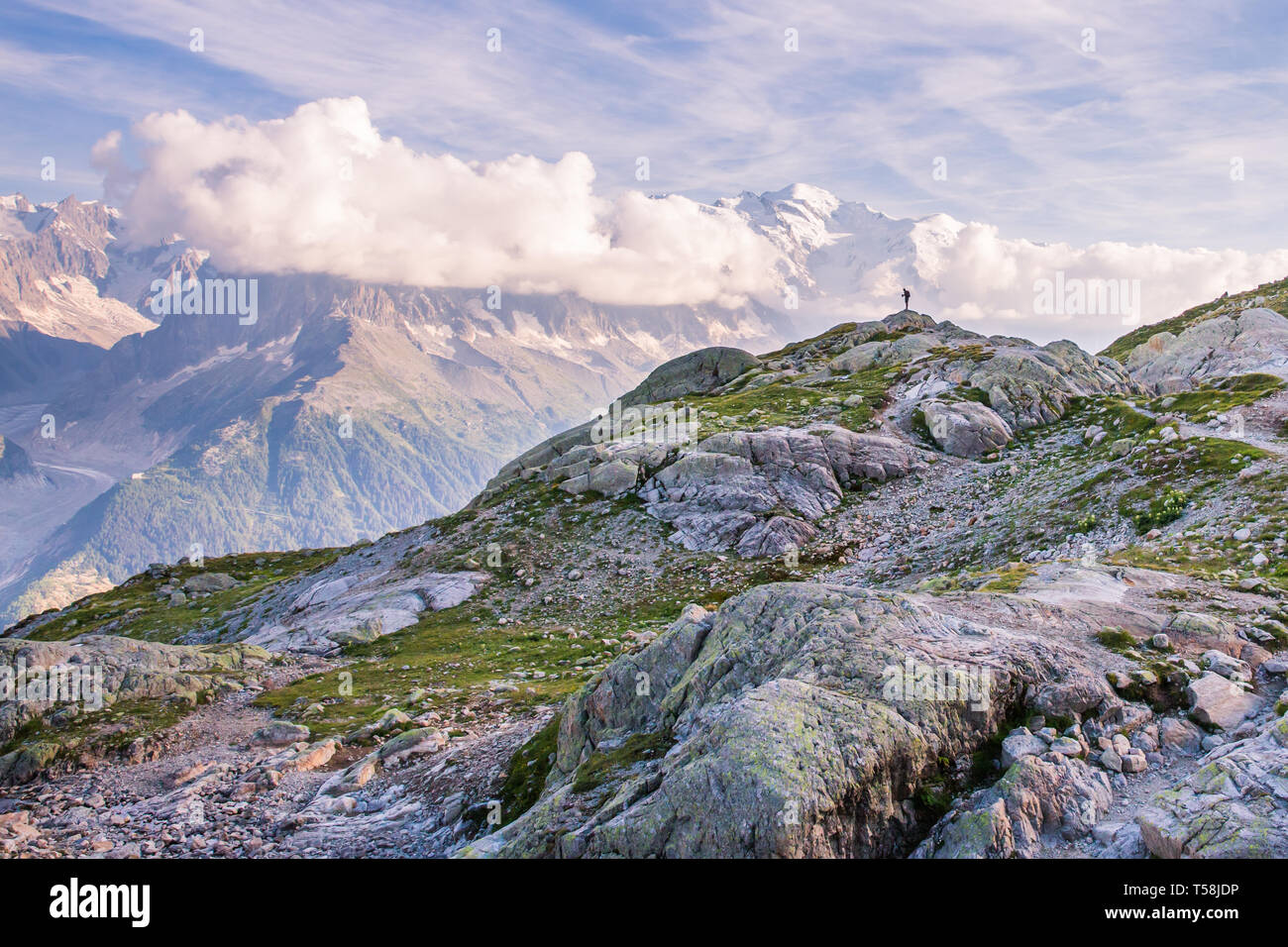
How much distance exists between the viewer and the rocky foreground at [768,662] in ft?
38.4

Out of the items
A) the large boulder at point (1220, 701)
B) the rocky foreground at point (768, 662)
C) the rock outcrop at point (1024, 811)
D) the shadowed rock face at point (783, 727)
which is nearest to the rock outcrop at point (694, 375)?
the rocky foreground at point (768, 662)

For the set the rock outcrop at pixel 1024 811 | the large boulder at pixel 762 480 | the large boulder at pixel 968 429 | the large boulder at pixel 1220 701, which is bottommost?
the rock outcrop at pixel 1024 811

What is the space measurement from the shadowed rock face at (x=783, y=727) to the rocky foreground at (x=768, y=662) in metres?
0.07

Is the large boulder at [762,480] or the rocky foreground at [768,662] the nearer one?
the rocky foreground at [768,662]

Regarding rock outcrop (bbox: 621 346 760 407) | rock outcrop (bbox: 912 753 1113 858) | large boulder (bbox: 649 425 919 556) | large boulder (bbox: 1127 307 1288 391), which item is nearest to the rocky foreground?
rock outcrop (bbox: 912 753 1113 858)

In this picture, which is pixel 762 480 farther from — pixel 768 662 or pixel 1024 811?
pixel 1024 811

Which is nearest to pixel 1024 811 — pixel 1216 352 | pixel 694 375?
pixel 1216 352

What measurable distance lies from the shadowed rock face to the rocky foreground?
0.07 meters

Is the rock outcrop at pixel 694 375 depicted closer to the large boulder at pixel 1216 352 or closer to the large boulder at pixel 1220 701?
the large boulder at pixel 1216 352

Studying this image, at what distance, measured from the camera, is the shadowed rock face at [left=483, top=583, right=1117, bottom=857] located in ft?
36.4

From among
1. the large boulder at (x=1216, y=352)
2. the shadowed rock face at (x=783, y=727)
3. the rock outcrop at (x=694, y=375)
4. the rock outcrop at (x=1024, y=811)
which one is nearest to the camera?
the rock outcrop at (x=1024, y=811)

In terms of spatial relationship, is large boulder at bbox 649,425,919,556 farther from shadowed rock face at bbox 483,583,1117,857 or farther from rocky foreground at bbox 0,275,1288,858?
shadowed rock face at bbox 483,583,1117,857
